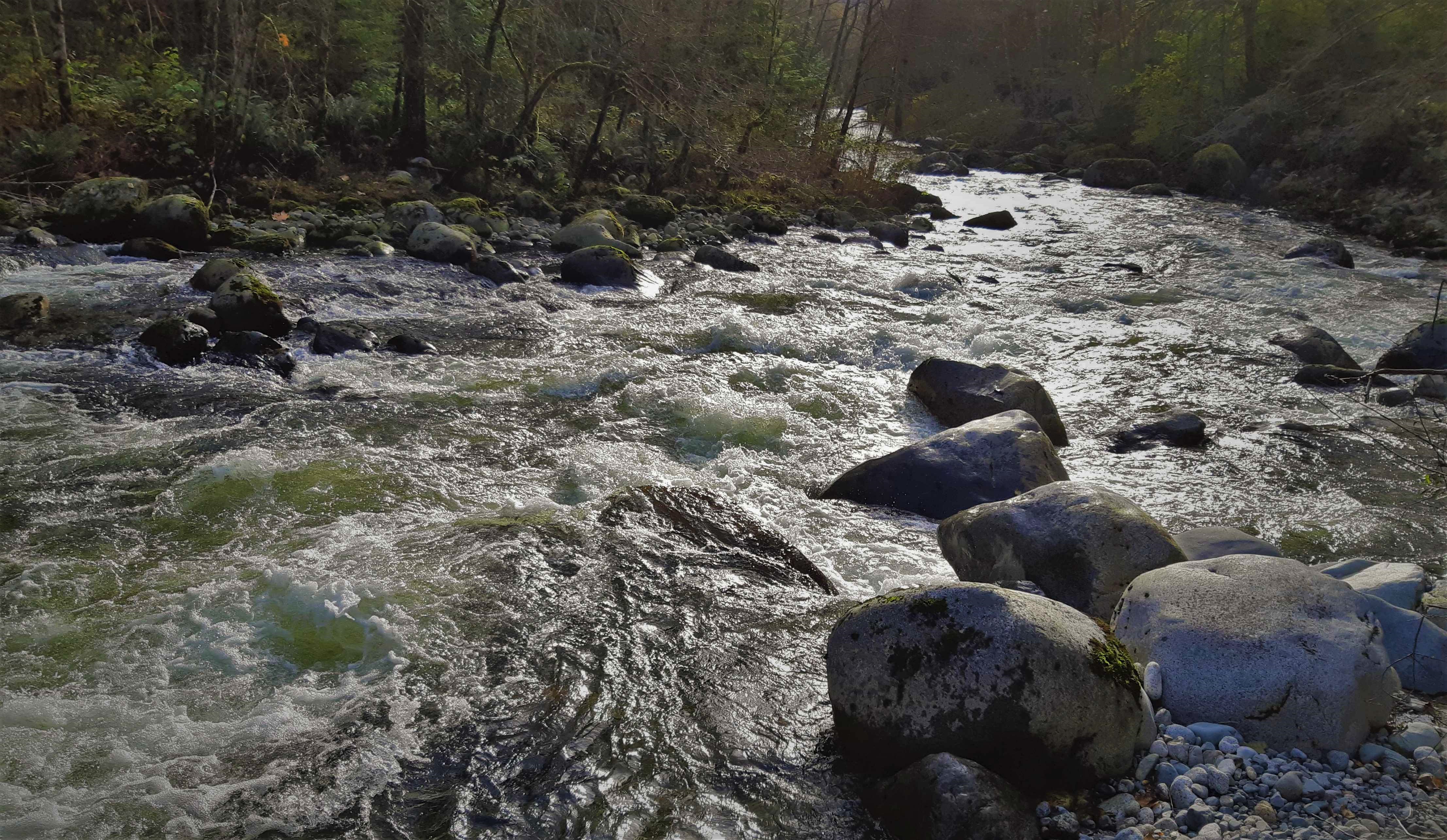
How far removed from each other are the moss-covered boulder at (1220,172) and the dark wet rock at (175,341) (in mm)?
24374

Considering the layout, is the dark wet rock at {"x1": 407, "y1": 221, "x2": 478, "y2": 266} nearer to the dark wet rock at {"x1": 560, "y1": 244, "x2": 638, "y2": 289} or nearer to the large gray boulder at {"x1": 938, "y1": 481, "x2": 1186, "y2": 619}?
the dark wet rock at {"x1": 560, "y1": 244, "x2": 638, "y2": 289}

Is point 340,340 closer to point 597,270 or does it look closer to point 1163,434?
point 597,270

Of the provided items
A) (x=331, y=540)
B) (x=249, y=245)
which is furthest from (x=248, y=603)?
(x=249, y=245)

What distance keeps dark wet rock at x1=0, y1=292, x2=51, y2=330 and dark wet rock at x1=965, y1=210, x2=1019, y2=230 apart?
17.1m

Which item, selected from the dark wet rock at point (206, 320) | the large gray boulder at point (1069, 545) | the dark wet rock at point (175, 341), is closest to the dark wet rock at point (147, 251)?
the dark wet rock at point (206, 320)

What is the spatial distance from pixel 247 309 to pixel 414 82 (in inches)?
363

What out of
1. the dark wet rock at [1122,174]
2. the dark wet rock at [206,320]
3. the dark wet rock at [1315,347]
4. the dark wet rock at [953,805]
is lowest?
the dark wet rock at [206,320]

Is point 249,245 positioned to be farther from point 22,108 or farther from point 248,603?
point 248,603

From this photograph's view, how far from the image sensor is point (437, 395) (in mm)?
7707

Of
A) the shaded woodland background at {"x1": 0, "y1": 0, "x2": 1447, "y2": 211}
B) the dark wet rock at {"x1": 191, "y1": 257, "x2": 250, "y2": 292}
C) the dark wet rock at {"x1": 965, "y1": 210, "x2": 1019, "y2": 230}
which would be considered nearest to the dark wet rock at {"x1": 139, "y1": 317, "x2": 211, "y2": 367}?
the dark wet rock at {"x1": 191, "y1": 257, "x2": 250, "y2": 292}

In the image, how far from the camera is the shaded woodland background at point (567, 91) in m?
13.6

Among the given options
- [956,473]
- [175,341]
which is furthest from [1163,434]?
[175,341]

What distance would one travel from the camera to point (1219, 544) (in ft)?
Result: 16.8

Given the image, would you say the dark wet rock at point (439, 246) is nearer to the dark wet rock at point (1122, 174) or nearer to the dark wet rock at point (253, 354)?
the dark wet rock at point (253, 354)
